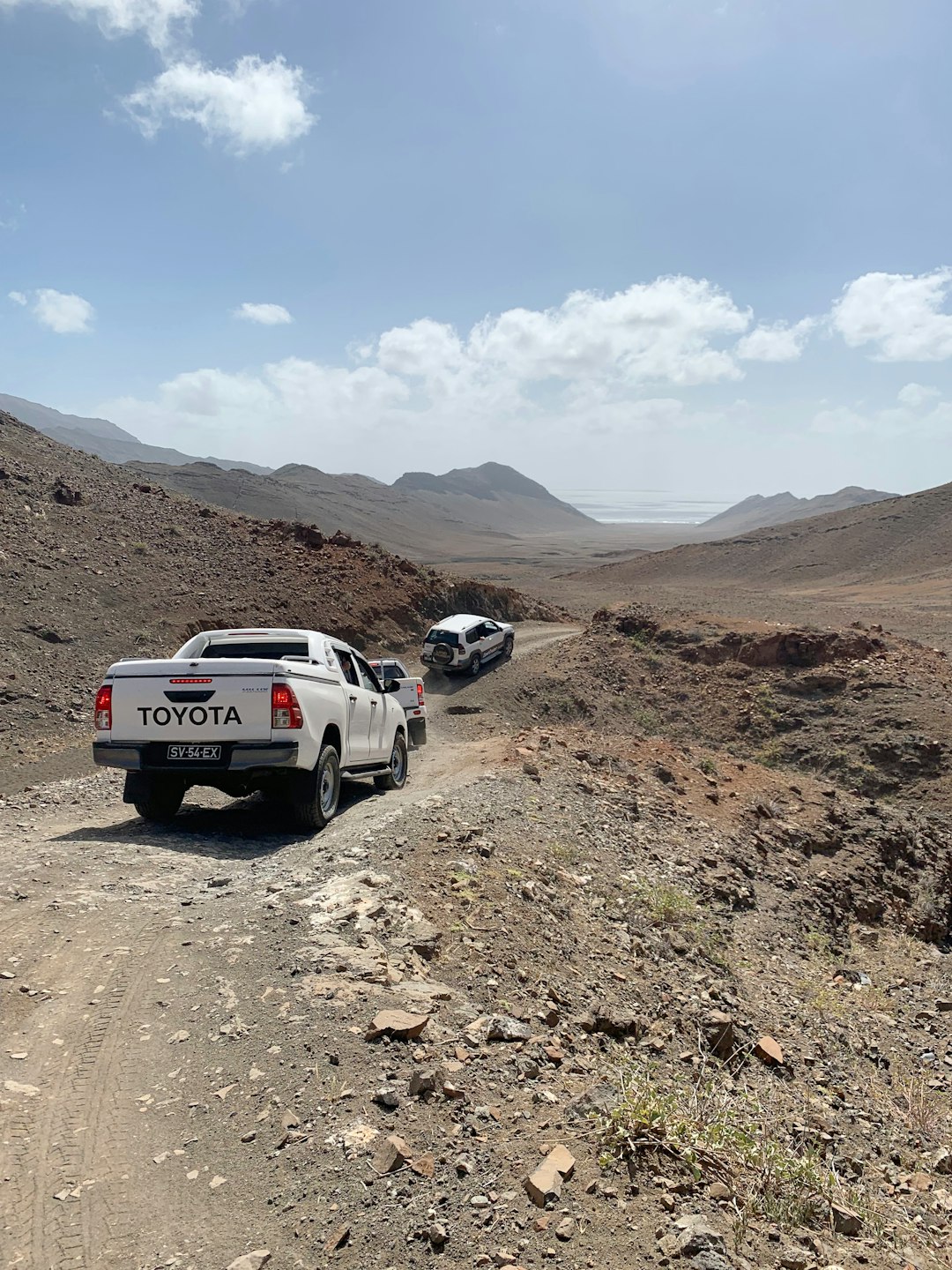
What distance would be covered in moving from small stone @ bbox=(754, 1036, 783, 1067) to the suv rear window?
19.1 feet

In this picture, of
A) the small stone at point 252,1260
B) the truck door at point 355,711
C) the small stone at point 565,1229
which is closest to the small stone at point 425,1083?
the small stone at point 565,1229

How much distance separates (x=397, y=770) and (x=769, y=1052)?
6716 millimetres

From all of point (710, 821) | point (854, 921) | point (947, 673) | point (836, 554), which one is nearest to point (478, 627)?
point (947, 673)

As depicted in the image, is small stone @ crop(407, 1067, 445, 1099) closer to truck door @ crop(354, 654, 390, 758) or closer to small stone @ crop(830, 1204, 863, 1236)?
small stone @ crop(830, 1204, 863, 1236)

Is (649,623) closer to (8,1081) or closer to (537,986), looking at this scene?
(537,986)

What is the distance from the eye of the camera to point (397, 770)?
11609 mm

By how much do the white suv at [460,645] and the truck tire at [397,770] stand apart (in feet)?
41.3

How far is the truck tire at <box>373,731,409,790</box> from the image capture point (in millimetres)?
11246

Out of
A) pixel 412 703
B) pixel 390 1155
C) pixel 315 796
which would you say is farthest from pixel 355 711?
pixel 412 703

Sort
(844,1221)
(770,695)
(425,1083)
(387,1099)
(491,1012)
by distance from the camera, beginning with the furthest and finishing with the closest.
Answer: (770,695) → (491,1012) → (425,1083) → (387,1099) → (844,1221)

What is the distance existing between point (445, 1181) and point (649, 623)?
2550cm

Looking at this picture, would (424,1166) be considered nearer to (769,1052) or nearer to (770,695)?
(769,1052)

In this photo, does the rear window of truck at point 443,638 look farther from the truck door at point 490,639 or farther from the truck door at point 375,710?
the truck door at point 375,710

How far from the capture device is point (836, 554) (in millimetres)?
80000
